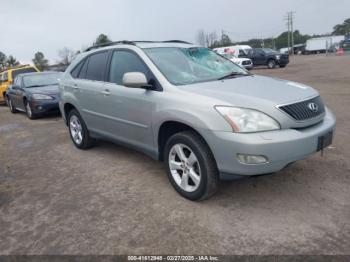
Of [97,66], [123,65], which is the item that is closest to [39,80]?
[97,66]

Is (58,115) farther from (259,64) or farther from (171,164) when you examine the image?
(259,64)

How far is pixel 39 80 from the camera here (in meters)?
10.3

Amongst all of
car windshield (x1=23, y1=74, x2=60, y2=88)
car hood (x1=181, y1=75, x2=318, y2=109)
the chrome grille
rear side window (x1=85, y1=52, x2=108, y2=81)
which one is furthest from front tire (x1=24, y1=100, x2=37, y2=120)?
the chrome grille

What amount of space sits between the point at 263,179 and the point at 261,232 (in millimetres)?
1181

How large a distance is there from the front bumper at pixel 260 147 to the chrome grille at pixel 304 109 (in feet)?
0.49

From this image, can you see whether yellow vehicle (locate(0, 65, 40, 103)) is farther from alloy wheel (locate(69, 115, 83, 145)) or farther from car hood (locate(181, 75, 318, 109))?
car hood (locate(181, 75, 318, 109))

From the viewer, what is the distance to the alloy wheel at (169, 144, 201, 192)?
339 cm

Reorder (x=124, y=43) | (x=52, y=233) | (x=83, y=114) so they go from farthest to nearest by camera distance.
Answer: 1. (x=83, y=114)
2. (x=124, y=43)
3. (x=52, y=233)

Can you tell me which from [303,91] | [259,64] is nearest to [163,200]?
[303,91]

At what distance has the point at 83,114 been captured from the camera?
5.29m

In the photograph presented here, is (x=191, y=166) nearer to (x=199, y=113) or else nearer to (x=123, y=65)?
(x=199, y=113)

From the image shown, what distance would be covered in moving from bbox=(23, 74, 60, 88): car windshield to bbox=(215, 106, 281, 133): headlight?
8.46 metres

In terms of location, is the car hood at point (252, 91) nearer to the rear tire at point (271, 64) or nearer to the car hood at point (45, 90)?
the car hood at point (45, 90)

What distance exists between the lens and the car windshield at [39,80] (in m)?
10.2
